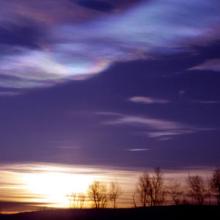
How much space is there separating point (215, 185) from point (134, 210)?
139ft

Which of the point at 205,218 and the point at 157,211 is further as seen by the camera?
the point at 157,211

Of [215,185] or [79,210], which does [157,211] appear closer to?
[79,210]

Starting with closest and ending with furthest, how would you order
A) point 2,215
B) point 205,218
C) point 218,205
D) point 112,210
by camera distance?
point 205,218 → point 218,205 → point 112,210 → point 2,215

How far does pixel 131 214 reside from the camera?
288ft

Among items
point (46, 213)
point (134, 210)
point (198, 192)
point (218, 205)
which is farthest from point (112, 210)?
point (198, 192)

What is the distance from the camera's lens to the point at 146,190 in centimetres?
13700

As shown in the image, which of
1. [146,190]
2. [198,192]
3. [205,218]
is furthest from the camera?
[146,190]

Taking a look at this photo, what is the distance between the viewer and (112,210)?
93.2 meters

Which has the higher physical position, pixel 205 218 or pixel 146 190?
pixel 146 190

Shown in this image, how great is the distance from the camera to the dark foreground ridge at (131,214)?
81.4 meters

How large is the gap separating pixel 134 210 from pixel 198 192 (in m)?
39.5

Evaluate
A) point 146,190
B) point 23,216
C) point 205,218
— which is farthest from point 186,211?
point 146,190

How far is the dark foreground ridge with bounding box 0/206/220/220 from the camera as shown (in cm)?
8144

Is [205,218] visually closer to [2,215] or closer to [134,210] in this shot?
[134,210]
